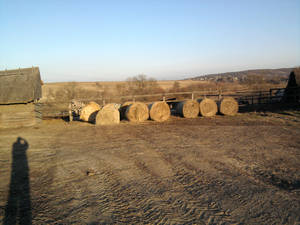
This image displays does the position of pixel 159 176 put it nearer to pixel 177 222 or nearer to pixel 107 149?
pixel 177 222

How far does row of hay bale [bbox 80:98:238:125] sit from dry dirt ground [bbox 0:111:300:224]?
13.7ft

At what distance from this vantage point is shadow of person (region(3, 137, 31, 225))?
3.02m

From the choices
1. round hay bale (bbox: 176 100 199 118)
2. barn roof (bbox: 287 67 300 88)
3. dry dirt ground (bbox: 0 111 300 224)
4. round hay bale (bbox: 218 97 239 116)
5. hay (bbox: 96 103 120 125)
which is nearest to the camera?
dry dirt ground (bbox: 0 111 300 224)

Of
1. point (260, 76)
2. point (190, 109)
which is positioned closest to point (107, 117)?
point (190, 109)

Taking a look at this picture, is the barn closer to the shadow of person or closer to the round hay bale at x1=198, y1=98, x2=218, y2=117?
the shadow of person

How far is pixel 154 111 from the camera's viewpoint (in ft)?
38.3

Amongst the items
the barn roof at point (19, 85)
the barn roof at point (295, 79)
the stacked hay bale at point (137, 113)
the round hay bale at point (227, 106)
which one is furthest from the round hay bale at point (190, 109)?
the barn roof at point (19, 85)

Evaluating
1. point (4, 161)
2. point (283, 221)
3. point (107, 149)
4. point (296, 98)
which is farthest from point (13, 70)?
point (296, 98)

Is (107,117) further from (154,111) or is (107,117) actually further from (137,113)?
(154,111)

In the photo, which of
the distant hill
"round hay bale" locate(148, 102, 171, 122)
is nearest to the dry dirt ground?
"round hay bale" locate(148, 102, 171, 122)

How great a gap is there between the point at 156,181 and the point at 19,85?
43.6ft

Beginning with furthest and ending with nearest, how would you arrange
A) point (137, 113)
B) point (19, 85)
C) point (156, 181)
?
point (19, 85) → point (137, 113) → point (156, 181)

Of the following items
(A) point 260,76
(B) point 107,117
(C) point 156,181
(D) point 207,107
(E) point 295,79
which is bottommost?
(C) point 156,181

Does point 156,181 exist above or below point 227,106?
below
